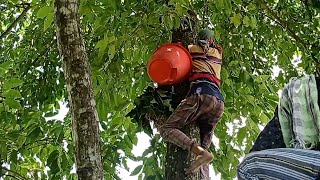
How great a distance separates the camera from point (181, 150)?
2814 mm

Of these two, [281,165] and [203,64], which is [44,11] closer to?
[203,64]

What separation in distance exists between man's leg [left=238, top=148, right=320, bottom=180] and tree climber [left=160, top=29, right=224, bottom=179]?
1.29 m

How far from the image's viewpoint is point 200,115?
9.71ft

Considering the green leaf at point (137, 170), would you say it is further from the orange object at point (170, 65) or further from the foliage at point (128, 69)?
the orange object at point (170, 65)

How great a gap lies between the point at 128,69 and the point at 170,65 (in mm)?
1165

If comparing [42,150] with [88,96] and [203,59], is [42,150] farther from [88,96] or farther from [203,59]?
[88,96]

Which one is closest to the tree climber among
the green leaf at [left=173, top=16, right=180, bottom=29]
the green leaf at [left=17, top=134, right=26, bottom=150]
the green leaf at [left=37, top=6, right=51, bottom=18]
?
the green leaf at [left=173, top=16, right=180, bottom=29]

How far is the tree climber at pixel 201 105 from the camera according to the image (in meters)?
2.76

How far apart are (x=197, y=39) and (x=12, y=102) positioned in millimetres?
1051

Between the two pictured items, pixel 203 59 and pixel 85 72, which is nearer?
pixel 85 72

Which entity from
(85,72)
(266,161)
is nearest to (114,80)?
(85,72)

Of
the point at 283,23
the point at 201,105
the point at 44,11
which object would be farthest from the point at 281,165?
the point at 283,23

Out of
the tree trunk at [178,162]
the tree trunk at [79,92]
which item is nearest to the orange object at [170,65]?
the tree trunk at [178,162]

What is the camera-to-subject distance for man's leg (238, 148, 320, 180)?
4.31 feet
